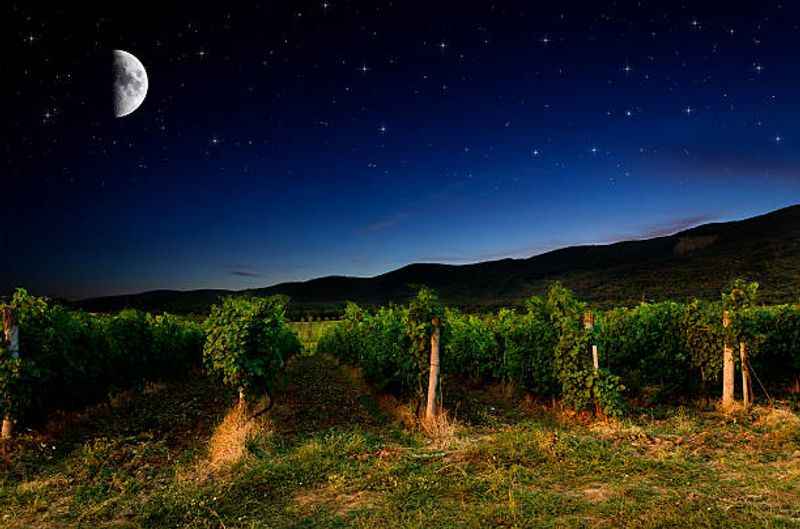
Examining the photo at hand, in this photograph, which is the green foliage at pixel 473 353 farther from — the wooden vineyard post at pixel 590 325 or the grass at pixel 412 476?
the grass at pixel 412 476

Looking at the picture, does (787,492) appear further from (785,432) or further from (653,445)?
(785,432)

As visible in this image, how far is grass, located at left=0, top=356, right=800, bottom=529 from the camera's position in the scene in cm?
543

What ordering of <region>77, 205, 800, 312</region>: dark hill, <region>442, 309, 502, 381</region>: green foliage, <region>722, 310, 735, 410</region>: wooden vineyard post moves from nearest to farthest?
<region>722, 310, 735, 410</region>: wooden vineyard post < <region>442, 309, 502, 381</region>: green foliage < <region>77, 205, 800, 312</region>: dark hill

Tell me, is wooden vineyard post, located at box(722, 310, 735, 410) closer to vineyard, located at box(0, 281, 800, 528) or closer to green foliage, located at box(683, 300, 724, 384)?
vineyard, located at box(0, 281, 800, 528)

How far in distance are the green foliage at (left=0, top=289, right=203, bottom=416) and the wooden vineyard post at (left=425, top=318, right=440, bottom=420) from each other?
25.5 ft

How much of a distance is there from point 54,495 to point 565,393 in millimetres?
9893

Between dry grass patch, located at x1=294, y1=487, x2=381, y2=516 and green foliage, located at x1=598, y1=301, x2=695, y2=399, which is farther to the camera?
green foliage, located at x1=598, y1=301, x2=695, y2=399

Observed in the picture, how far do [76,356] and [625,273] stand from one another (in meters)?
81.1

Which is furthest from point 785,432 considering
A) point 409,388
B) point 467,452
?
point 409,388

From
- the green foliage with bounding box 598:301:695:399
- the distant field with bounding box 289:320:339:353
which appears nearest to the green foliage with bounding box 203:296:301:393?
the green foliage with bounding box 598:301:695:399

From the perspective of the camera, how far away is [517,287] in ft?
324

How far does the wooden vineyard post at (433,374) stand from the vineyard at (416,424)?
0.21ft

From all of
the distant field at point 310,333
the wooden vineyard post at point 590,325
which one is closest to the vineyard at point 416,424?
the wooden vineyard post at point 590,325

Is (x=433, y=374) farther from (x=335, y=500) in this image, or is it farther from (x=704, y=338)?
(x=704, y=338)
